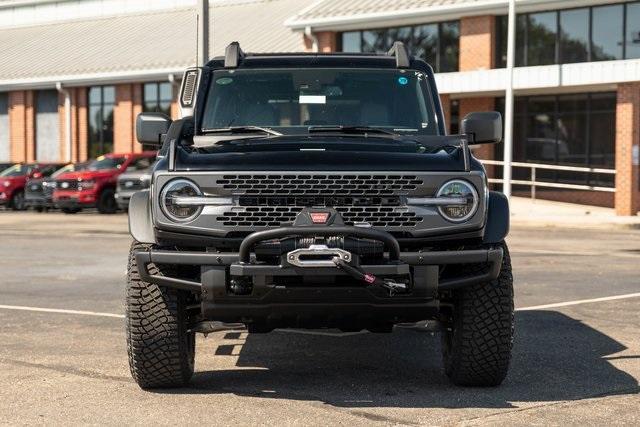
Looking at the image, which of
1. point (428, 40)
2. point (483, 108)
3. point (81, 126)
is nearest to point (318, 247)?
point (483, 108)

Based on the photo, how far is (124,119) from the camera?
147 feet

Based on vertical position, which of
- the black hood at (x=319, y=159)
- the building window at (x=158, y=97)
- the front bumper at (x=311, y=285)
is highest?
the building window at (x=158, y=97)

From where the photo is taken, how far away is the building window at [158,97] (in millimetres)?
43250

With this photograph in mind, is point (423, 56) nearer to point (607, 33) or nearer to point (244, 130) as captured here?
point (607, 33)

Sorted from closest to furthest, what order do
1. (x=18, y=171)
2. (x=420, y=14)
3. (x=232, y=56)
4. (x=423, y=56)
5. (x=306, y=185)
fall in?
(x=306, y=185)
(x=232, y=56)
(x=420, y=14)
(x=423, y=56)
(x=18, y=171)

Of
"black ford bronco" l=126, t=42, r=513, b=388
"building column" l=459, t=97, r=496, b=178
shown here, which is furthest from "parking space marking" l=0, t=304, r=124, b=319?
"building column" l=459, t=97, r=496, b=178

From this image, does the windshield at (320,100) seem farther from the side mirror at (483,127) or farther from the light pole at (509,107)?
the light pole at (509,107)

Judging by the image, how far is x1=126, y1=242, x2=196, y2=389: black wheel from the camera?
6.66m

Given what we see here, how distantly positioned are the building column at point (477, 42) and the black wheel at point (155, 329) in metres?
28.7

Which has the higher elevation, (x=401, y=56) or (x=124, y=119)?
(x=124, y=119)

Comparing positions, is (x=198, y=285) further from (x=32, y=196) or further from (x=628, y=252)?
(x=32, y=196)

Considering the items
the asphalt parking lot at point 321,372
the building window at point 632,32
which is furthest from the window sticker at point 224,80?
the building window at point 632,32

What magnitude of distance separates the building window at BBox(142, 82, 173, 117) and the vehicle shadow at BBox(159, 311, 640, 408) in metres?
34.6

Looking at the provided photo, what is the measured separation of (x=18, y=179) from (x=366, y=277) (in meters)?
32.5
